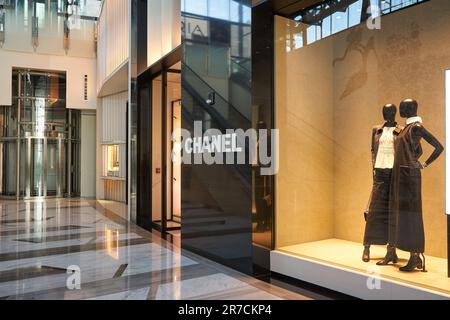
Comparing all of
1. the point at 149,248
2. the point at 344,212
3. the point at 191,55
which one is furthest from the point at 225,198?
the point at 191,55

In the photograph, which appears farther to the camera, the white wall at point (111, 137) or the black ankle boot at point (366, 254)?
the white wall at point (111, 137)

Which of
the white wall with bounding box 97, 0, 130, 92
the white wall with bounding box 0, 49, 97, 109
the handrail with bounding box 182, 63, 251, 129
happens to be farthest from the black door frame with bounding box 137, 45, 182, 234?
the white wall with bounding box 0, 49, 97, 109

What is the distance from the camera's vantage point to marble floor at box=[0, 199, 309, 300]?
3.50 meters

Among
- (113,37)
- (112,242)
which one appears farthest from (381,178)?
Answer: (113,37)

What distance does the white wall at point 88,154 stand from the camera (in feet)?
46.0

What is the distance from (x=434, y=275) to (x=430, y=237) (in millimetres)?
373

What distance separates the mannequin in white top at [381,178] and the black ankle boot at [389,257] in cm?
8

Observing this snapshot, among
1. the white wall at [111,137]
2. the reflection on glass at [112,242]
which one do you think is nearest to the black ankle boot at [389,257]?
the reflection on glass at [112,242]

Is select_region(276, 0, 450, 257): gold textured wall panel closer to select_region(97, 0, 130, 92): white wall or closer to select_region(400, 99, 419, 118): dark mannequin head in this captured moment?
select_region(400, 99, 419, 118): dark mannequin head

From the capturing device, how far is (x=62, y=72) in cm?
1364

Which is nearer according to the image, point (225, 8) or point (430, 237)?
point (430, 237)

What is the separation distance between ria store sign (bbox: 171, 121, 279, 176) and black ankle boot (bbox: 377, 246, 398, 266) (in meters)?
1.37

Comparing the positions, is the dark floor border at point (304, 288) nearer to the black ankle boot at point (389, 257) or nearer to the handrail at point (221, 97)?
the black ankle boot at point (389, 257)
